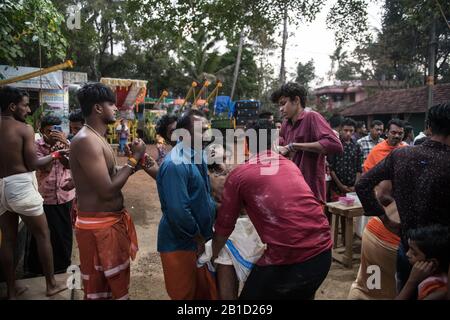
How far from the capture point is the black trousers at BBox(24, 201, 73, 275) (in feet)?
11.9

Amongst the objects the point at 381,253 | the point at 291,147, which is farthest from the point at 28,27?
the point at 381,253

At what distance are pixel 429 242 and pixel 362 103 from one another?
2237 centimetres

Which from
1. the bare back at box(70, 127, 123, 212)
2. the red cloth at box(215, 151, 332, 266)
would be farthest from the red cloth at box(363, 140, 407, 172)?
the bare back at box(70, 127, 123, 212)

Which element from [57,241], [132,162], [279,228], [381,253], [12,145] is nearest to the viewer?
[279,228]

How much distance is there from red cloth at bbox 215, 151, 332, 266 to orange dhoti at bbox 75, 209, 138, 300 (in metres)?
0.72

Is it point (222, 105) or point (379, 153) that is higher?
point (222, 105)

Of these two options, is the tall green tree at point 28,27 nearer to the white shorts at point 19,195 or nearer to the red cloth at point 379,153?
the white shorts at point 19,195

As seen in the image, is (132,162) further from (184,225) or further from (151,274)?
(151,274)

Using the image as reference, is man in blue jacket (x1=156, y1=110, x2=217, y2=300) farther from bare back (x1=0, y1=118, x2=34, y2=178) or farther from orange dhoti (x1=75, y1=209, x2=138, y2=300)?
bare back (x1=0, y1=118, x2=34, y2=178)

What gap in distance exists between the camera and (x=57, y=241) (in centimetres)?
372

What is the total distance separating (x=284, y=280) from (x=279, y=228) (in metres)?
0.29

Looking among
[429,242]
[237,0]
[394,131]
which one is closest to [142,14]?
[237,0]

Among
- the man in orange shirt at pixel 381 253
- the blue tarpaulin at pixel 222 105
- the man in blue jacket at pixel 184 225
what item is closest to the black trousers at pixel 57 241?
the man in blue jacket at pixel 184 225

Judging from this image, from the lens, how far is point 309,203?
2033mm
